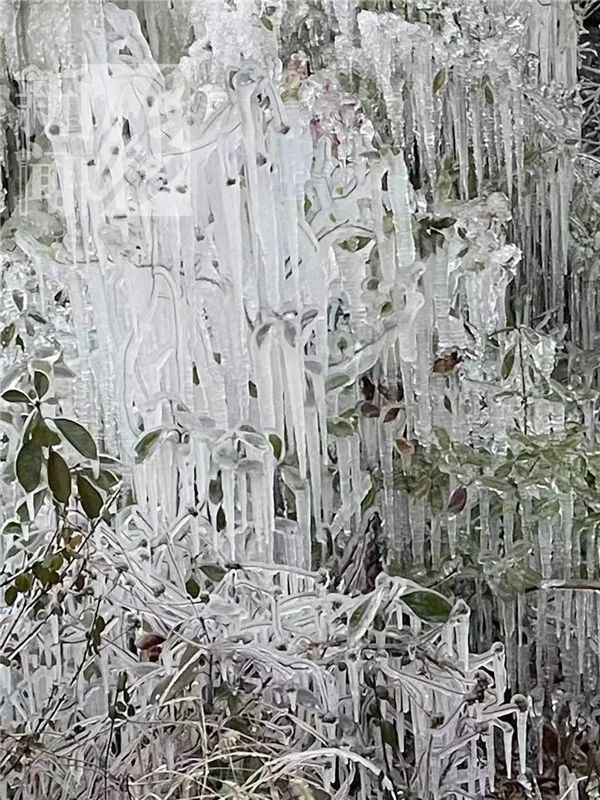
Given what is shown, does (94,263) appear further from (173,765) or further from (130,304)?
(173,765)

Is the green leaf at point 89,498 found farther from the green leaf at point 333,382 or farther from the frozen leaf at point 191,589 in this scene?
the green leaf at point 333,382

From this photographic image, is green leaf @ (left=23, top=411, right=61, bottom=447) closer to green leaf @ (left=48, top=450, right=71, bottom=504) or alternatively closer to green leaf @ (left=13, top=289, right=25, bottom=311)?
green leaf @ (left=48, top=450, right=71, bottom=504)

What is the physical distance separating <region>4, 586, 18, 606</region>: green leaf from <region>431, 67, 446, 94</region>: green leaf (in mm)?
776

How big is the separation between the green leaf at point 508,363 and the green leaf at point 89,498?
510 mm

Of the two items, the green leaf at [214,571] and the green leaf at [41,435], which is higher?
the green leaf at [41,435]

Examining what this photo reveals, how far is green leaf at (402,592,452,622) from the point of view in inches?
40.9

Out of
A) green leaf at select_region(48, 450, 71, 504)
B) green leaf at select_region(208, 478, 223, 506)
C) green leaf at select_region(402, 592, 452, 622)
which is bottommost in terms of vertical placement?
green leaf at select_region(402, 592, 452, 622)

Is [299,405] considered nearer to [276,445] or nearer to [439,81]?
[276,445]

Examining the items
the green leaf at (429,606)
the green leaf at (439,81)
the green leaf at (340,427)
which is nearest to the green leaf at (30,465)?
the green leaf at (340,427)

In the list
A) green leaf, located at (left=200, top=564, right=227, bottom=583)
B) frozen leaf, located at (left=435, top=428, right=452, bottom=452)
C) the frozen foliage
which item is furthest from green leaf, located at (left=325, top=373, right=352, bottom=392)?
green leaf, located at (left=200, top=564, right=227, bottom=583)

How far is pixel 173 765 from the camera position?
3.35ft

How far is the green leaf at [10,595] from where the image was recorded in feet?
3.36

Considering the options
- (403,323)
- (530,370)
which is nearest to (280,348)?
(403,323)

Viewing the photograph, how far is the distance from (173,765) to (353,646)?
26 cm
